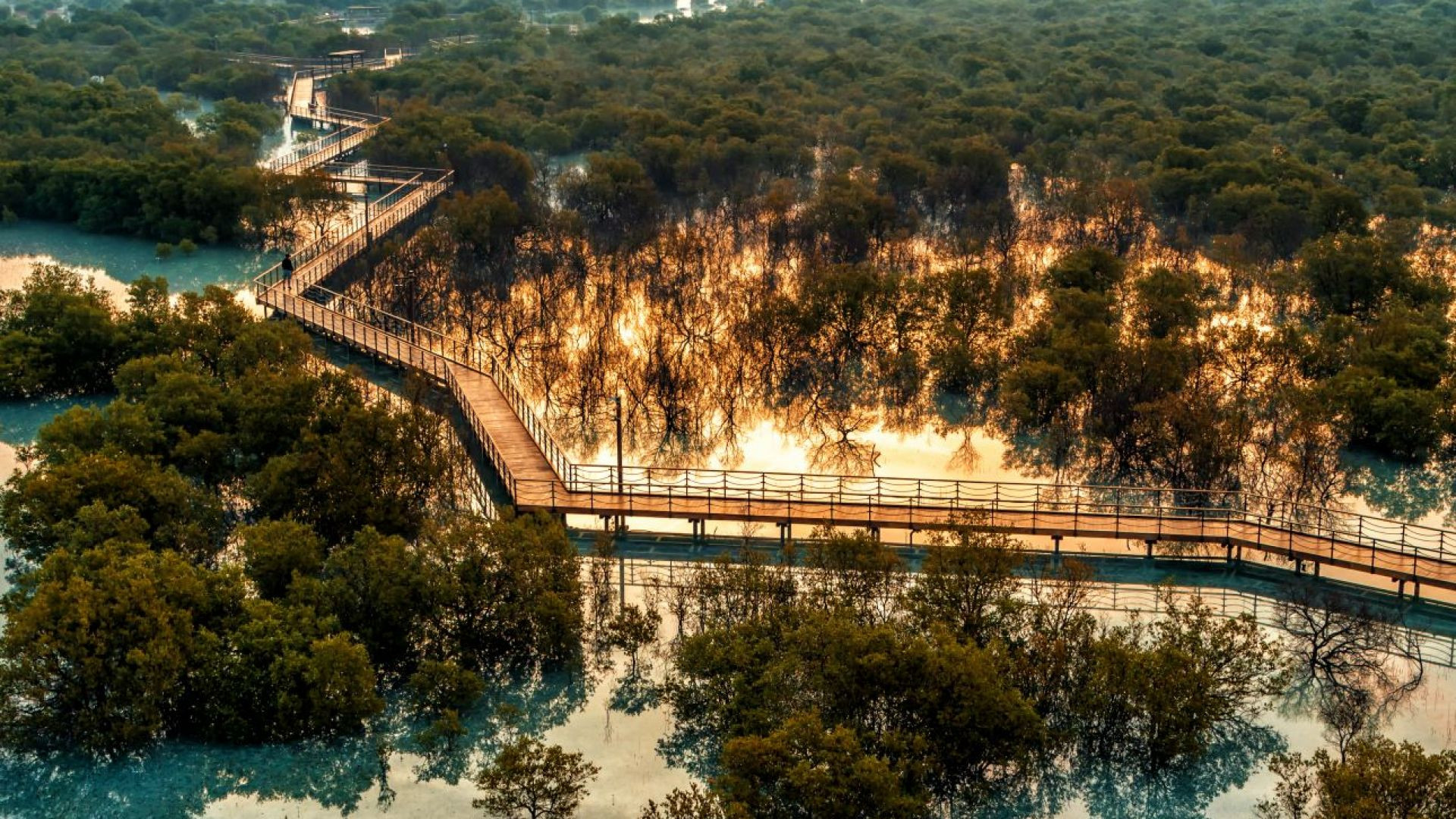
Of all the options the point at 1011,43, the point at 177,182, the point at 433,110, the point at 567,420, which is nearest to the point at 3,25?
the point at 433,110

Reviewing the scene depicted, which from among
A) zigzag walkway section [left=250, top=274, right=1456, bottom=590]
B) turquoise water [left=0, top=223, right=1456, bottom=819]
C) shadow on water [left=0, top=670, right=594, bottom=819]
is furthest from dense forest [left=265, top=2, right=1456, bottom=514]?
shadow on water [left=0, top=670, right=594, bottom=819]

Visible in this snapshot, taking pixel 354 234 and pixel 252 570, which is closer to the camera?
pixel 252 570

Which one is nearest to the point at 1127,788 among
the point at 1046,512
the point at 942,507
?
the point at 1046,512

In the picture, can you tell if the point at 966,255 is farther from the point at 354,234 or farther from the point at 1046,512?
the point at 1046,512

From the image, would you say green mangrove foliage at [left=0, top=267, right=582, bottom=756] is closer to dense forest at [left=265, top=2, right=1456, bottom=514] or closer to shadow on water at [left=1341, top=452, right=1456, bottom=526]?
dense forest at [left=265, top=2, right=1456, bottom=514]

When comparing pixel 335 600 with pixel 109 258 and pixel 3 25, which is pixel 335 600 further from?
pixel 3 25
